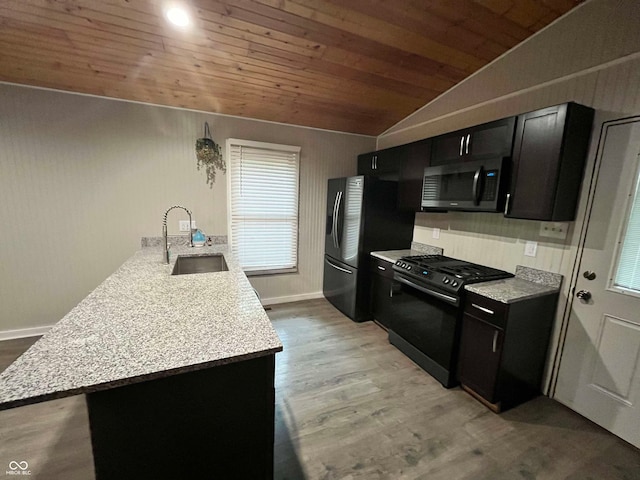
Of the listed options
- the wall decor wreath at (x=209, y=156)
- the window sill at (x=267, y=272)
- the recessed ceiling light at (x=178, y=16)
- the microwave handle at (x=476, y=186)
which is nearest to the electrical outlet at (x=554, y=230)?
the microwave handle at (x=476, y=186)

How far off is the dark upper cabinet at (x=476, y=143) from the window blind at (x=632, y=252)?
0.79 meters

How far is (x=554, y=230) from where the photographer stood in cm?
204

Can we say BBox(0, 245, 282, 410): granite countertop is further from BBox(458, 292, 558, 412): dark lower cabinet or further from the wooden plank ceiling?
the wooden plank ceiling

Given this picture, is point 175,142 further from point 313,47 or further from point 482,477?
point 482,477

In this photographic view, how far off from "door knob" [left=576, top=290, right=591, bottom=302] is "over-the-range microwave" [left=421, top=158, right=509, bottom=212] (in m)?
0.80

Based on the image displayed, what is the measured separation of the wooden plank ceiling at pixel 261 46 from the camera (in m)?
1.84

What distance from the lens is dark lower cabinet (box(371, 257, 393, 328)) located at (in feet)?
9.54

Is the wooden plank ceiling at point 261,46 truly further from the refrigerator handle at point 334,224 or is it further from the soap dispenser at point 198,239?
the soap dispenser at point 198,239

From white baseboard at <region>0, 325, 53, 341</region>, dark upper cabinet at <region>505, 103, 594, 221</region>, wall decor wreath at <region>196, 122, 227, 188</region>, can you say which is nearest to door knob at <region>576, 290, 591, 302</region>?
dark upper cabinet at <region>505, 103, 594, 221</region>

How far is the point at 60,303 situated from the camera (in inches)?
113

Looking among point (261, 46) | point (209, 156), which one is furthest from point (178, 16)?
point (209, 156)

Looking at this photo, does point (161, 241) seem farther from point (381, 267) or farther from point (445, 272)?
point (445, 272)

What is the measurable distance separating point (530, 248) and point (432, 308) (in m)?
0.93

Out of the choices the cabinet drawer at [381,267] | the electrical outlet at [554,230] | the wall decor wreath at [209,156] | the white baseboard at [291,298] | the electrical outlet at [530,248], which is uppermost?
the wall decor wreath at [209,156]
